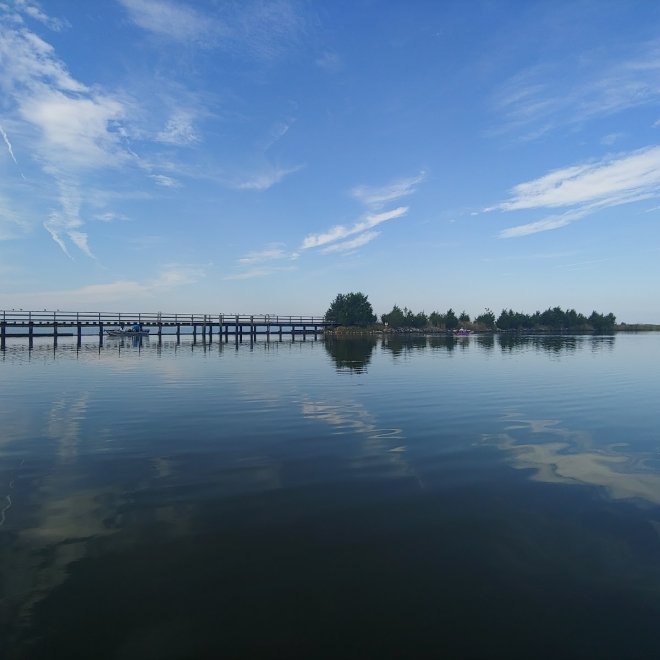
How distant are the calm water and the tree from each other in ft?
386

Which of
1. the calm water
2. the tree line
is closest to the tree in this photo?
the tree line

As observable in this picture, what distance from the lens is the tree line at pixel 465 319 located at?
13562 centimetres

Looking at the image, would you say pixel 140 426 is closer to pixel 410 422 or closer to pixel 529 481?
pixel 410 422

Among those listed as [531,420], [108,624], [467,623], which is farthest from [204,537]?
[531,420]

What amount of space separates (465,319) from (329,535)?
534ft

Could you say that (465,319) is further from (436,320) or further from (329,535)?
(329,535)

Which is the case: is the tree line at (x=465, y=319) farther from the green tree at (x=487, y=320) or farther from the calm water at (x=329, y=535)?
the calm water at (x=329, y=535)

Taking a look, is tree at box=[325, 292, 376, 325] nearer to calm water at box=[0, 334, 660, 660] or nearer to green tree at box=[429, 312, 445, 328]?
green tree at box=[429, 312, 445, 328]

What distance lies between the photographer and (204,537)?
6891 mm

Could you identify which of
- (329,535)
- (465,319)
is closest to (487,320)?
(465,319)

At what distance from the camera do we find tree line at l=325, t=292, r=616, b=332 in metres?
136

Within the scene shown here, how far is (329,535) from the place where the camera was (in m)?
6.96

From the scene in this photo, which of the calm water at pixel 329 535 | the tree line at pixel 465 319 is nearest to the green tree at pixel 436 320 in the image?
the tree line at pixel 465 319

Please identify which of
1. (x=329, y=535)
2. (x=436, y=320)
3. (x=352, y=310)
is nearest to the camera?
(x=329, y=535)
